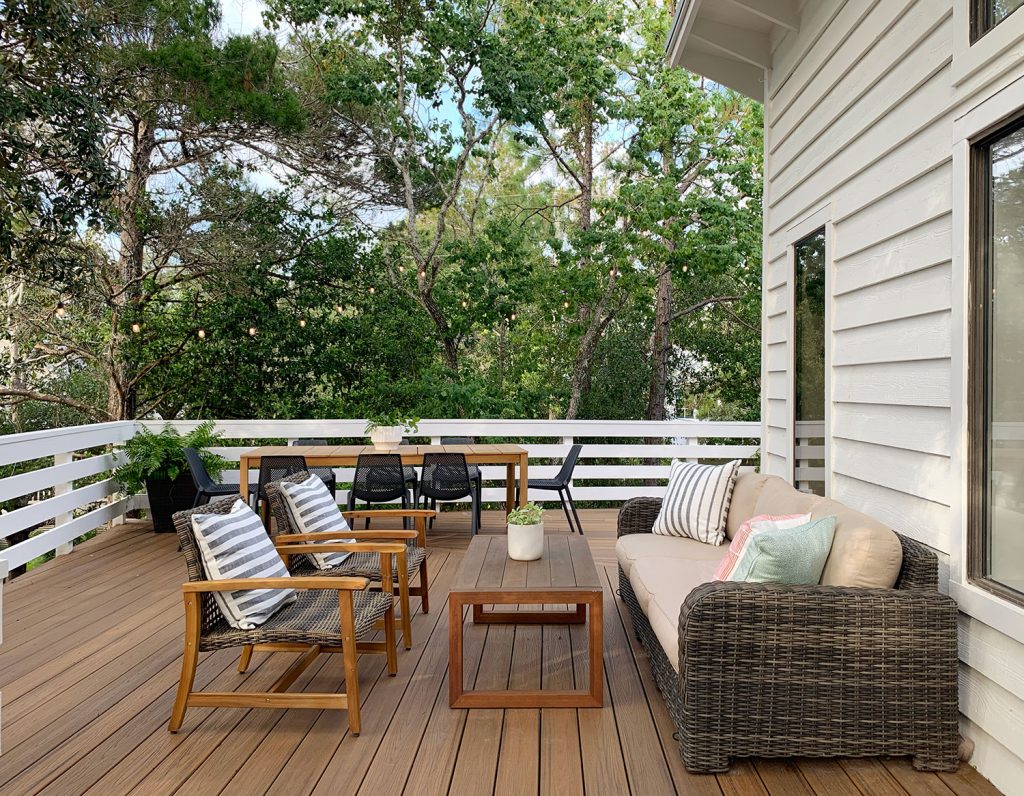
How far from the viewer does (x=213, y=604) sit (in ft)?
9.45

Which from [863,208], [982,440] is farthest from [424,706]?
[863,208]

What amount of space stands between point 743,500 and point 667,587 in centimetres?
107

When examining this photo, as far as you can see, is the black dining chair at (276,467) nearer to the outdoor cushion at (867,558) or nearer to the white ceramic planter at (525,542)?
the white ceramic planter at (525,542)

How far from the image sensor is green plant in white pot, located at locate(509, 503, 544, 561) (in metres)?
3.52

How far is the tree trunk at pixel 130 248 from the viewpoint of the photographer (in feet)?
28.4

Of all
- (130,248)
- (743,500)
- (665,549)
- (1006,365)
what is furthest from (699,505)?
(130,248)

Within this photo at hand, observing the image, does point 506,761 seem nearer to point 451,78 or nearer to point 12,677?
point 12,677

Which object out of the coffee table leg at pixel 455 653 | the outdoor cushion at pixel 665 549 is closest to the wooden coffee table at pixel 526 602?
the coffee table leg at pixel 455 653

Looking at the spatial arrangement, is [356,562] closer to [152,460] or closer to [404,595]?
[404,595]

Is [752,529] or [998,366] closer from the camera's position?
[998,366]

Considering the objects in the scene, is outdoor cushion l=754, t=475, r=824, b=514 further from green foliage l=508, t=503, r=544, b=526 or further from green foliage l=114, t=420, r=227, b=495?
green foliage l=114, t=420, r=227, b=495

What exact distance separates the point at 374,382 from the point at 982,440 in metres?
8.53

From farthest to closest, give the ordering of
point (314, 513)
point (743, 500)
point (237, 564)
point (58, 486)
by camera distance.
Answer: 1. point (58, 486)
2. point (743, 500)
3. point (314, 513)
4. point (237, 564)

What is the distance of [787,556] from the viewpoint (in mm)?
2654
